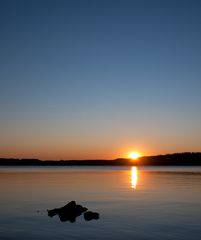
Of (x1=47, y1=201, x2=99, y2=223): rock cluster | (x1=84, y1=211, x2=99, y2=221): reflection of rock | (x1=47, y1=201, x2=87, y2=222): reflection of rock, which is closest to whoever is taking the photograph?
(x1=84, y1=211, x2=99, y2=221): reflection of rock

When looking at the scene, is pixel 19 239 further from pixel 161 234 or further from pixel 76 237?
pixel 161 234

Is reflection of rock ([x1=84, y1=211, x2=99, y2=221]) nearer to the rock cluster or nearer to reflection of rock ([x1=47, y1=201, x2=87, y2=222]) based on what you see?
the rock cluster

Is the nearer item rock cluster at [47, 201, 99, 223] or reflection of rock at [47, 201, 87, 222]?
rock cluster at [47, 201, 99, 223]

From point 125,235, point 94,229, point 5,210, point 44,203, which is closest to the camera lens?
point 125,235

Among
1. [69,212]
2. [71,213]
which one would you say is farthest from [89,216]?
[69,212]

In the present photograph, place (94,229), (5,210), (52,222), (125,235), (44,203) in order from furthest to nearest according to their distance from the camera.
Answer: (44,203), (5,210), (52,222), (94,229), (125,235)

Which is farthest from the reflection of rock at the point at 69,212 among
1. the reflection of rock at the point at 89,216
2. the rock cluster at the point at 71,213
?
the reflection of rock at the point at 89,216

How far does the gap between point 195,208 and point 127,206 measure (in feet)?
35.9

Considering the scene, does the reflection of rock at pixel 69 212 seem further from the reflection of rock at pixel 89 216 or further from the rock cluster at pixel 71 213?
the reflection of rock at pixel 89 216

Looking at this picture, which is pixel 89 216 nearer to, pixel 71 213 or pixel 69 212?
pixel 71 213

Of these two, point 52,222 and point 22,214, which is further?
point 22,214

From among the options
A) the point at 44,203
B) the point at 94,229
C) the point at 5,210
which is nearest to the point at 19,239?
the point at 94,229

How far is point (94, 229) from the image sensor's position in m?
41.2

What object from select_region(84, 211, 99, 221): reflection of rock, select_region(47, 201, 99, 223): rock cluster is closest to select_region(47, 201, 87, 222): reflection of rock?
select_region(47, 201, 99, 223): rock cluster
